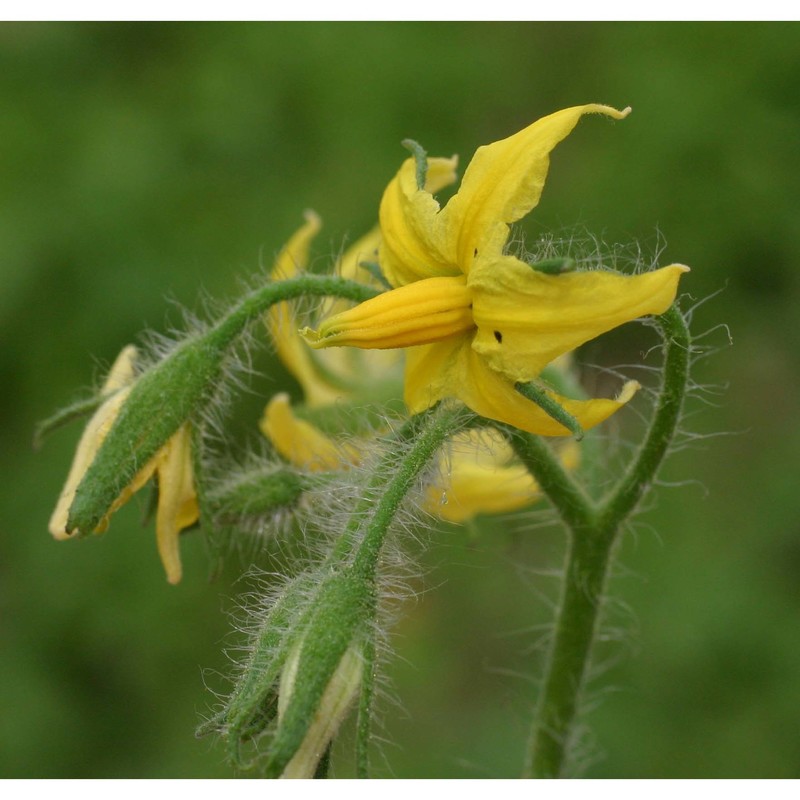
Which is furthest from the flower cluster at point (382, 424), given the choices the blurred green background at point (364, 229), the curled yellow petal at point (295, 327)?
the blurred green background at point (364, 229)

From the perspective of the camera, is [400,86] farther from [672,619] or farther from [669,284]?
[669,284]

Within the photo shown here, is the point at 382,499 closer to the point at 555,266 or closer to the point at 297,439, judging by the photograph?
the point at 555,266

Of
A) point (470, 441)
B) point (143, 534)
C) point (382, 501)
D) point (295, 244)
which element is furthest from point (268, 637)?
point (143, 534)

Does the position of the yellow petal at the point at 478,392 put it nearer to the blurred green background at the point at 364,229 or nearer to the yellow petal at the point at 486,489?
the yellow petal at the point at 486,489

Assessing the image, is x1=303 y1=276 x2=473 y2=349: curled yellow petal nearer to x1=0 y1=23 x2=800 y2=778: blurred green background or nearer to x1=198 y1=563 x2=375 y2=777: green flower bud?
x1=198 y1=563 x2=375 y2=777: green flower bud

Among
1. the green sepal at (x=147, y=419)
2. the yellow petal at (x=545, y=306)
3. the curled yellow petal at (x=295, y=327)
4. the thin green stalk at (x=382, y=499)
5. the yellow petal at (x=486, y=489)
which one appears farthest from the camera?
the yellow petal at (x=486, y=489)

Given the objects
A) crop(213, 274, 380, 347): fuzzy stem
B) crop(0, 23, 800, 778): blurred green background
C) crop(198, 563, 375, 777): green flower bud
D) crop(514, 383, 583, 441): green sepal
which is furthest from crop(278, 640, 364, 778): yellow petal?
crop(0, 23, 800, 778): blurred green background

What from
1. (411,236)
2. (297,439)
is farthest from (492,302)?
(297,439)
